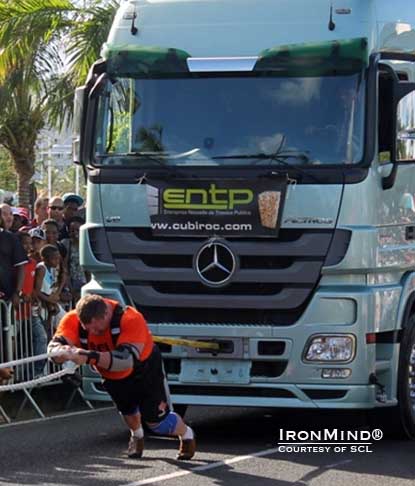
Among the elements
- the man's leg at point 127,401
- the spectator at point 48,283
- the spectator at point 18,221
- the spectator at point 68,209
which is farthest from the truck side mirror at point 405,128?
the spectator at point 68,209

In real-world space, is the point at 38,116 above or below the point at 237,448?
above

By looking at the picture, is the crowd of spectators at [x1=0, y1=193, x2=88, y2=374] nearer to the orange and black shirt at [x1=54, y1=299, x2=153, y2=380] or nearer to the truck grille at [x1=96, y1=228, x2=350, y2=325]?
the truck grille at [x1=96, y1=228, x2=350, y2=325]

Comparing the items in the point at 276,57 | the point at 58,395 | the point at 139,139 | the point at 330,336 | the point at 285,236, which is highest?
the point at 276,57

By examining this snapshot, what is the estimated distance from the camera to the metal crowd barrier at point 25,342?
13367 millimetres

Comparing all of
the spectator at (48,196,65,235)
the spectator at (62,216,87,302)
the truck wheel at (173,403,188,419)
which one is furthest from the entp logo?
the spectator at (48,196,65,235)

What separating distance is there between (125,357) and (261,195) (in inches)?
77.7

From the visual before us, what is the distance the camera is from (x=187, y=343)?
11125 millimetres

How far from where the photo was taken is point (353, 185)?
10836 mm

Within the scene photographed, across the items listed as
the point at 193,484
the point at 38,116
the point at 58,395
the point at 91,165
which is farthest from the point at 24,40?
the point at 193,484

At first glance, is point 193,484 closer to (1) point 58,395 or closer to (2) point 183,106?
(2) point 183,106

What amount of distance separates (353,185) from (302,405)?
6.08 feet

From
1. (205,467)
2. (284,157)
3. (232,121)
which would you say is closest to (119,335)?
(205,467)

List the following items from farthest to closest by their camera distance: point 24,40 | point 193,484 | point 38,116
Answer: point 38,116 → point 24,40 → point 193,484

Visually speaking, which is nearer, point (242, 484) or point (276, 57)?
point (242, 484)
